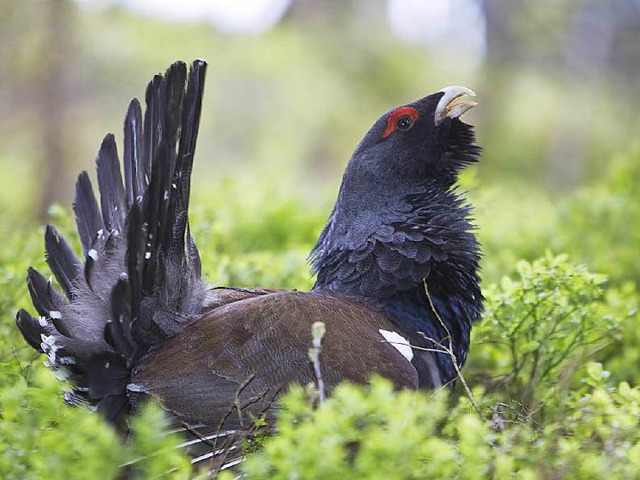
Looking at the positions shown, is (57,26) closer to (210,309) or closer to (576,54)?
(210,309)

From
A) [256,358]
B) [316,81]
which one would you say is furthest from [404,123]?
[316,81]

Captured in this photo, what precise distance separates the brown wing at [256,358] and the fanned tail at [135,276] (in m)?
0.12

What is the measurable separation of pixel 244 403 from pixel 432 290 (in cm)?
122

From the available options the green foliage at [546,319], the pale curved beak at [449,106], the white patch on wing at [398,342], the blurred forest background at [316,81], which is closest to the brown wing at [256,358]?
the white patch on wing at [398,342]

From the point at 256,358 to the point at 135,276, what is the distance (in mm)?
556

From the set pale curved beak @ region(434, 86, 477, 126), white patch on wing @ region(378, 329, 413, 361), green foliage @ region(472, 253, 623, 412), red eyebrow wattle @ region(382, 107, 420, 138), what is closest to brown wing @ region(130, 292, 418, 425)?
white patch on wing @ region(378, 329, 413, 361)

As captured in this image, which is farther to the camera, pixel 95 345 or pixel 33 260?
pixel 33 260

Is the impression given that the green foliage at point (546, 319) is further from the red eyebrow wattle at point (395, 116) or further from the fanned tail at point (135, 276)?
the fanned tail at point (135, 276)

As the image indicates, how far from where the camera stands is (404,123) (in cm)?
416

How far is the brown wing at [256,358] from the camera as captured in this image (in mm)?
3000

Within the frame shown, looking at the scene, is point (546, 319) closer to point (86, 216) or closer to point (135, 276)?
point (135, 276)

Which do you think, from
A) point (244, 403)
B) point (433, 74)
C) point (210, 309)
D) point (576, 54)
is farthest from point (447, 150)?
point (576, 54)

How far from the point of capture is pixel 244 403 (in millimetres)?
2975

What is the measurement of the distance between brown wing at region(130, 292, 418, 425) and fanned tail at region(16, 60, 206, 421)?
12cm
